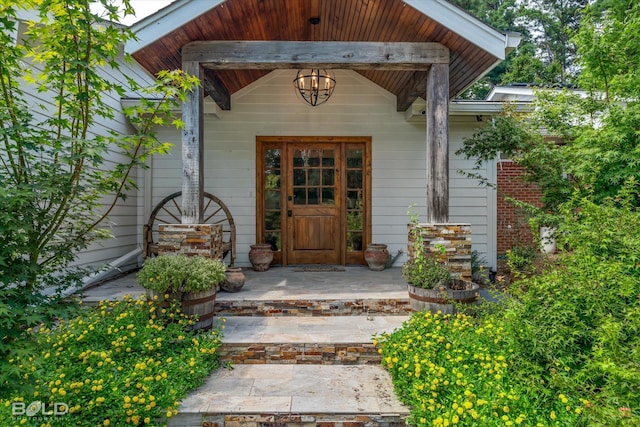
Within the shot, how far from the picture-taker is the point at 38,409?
1886 millimetres

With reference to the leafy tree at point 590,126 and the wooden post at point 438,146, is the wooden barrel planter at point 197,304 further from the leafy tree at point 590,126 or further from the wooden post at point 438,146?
the leafy tree at point 590,126

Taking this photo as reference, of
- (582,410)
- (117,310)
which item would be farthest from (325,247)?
(582,410)

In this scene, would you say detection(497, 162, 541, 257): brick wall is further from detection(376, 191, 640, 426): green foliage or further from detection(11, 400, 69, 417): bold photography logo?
detection(11, 400, 69, 417): bold photography logo

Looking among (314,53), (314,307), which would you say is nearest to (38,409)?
(314,307)

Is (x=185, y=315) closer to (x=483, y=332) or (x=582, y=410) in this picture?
(x=483, y=332)

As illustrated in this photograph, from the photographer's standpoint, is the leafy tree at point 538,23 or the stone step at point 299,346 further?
the leafy tree at point 538,23

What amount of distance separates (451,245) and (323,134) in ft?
9.23

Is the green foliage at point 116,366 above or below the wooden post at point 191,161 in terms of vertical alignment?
below

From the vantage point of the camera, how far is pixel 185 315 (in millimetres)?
2795

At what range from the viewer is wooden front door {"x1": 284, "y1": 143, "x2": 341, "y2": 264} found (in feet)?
18.2

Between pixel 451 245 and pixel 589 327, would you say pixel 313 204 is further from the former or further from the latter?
pixel 589 327

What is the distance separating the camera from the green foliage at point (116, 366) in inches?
74.4

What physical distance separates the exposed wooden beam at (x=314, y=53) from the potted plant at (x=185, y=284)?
2145 millimetres

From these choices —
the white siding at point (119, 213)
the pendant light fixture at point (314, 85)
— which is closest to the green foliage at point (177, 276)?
the white siding at point (119, 213)
